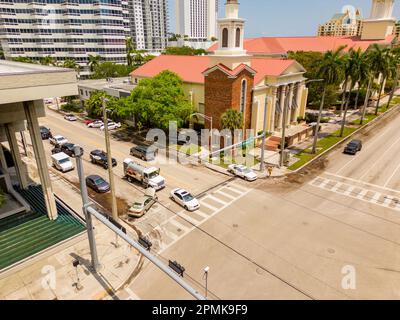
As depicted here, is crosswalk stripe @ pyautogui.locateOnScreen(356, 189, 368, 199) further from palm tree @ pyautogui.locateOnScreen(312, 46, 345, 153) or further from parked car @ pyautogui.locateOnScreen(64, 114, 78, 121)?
parked car @ pyautogui.locateOnScreen(64, 114, 78, 121)

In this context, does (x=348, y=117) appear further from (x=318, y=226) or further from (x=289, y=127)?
(x=318, y=226)

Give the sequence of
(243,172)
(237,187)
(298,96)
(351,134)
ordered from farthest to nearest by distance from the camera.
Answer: (298,96) < (351,134) < (243,172) < (237,187)

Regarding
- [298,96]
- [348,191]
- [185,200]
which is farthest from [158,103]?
[348,191]

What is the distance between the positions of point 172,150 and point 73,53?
287 ft

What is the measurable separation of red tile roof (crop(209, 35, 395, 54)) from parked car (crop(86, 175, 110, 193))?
60.5 meters

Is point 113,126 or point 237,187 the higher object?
point 113,126

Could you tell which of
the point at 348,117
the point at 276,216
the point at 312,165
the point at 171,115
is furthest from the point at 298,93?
the point at 276,216

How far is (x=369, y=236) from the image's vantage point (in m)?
23.4

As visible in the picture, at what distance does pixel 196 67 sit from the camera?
5581cm

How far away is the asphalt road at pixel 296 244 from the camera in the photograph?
18172 millimetres

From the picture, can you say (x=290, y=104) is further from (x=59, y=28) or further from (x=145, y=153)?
(x=59, y=28)

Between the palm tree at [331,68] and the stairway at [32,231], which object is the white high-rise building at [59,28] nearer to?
the palm tree at [331,68]

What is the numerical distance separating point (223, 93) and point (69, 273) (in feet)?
101

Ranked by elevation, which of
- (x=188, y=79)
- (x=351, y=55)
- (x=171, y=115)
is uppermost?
(x=351, y=55)
